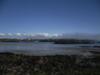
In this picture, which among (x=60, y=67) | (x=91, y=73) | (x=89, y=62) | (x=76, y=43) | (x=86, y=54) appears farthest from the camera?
(x=76, y=43)

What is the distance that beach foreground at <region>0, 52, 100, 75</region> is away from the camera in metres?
3.86

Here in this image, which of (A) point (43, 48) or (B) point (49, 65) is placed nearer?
(B) point (49, 65)

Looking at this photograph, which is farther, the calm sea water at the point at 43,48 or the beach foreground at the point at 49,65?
the calm sea water at the point at 43,48

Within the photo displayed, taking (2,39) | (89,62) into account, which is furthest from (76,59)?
(2,39)

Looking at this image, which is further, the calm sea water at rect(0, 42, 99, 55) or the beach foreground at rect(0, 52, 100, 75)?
the calm sea water at rect(0, 42, 99, 55)

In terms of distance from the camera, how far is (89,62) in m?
4.45

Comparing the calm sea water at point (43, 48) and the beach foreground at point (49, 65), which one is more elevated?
the calm sea water at point (43, 48)

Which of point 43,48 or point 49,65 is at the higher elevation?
point 43,48

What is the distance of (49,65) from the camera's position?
13.7ft

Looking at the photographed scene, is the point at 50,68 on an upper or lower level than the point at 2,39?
lower

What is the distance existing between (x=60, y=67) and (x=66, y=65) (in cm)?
15

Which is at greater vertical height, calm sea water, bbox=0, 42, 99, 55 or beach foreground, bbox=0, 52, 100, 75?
calm sea water, bbox=0, 42, 99, 55

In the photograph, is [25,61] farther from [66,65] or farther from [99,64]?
[99,64]

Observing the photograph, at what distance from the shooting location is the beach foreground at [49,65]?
386cm
